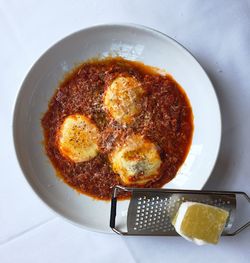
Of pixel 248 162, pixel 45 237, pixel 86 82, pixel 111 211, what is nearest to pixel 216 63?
pixel 248 162

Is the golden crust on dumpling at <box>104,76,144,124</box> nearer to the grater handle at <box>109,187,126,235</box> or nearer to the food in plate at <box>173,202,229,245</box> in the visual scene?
the grater handle at <box>109,187,126,235</box>

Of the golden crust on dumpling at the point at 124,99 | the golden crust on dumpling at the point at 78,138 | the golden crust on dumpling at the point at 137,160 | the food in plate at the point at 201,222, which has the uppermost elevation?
the golden crust on dumpling at the point at 124,99

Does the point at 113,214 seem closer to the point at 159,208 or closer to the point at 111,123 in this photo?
the point at 159,208

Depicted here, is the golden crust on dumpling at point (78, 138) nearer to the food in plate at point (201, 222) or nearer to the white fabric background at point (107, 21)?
the white fabric background at point (107, 21)

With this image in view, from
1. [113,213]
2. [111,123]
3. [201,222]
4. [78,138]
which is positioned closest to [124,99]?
[111,123]

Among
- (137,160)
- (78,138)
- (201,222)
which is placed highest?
(78,138)

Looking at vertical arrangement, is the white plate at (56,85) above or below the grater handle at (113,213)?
above

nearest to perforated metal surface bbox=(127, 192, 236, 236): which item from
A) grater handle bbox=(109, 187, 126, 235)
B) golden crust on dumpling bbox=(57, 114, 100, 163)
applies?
grater handle bbox=(109, 187, 126, 235)

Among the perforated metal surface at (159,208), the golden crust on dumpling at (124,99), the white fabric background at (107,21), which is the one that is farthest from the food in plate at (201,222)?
the golden crust on dumpling at (124,99)
